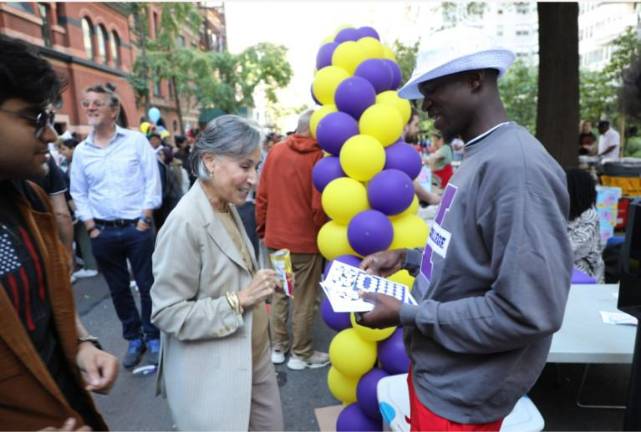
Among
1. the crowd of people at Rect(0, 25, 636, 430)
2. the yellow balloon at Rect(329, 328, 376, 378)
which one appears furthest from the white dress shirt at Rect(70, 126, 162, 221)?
the yellow balloon at Rect(329, 328, 376, 378)

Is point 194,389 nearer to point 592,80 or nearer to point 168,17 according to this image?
point 168,17

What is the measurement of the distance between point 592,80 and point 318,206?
2343cm

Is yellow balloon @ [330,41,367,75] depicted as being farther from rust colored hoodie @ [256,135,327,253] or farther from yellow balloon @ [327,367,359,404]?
yellow balloon @ [327,367,359,404]

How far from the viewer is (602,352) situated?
7.09 ft

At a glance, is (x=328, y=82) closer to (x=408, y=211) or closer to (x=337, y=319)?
(x=408, y=211)

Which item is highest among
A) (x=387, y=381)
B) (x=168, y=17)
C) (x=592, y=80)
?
(x=168, y=17)

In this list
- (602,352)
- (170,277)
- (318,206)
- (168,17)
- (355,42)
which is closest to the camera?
(170,277)

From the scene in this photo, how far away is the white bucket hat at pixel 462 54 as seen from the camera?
123 centimetres

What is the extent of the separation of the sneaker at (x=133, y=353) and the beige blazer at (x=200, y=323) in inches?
85.6

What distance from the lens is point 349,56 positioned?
9.34ft

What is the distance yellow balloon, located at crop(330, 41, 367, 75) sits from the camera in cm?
283

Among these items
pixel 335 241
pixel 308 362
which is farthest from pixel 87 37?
pixel 335 241

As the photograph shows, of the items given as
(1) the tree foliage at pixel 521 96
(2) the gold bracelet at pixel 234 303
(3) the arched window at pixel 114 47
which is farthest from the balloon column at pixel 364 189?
(1) the tree foliage at pixel 521 96

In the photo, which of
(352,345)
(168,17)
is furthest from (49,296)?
(168,17)
